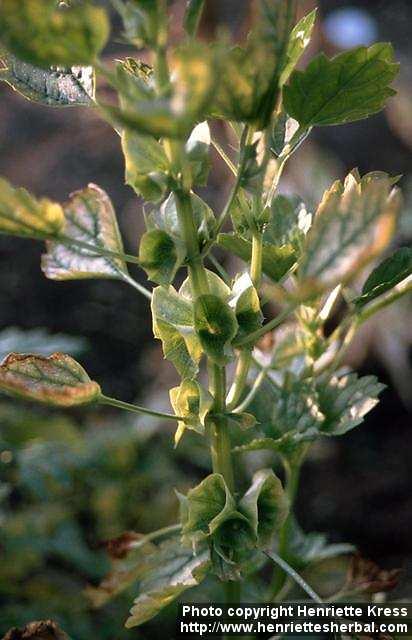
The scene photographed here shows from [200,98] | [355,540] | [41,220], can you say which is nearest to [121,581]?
[41,220]

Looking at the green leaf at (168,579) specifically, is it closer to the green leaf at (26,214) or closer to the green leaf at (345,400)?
the green leaf at (345,400)

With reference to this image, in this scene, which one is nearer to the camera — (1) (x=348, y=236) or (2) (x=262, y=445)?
(1) (x=348, y=236)

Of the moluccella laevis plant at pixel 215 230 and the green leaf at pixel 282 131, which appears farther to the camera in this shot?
the green leaf at pixel 282 131

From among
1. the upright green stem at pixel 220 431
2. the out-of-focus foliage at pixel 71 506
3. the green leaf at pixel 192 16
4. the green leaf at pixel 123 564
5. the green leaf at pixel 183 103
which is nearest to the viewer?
the green leaf at pixel 183 103

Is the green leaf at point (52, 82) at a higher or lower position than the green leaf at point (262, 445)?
higher

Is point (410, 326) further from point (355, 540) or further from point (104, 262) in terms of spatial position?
point (104, 262)

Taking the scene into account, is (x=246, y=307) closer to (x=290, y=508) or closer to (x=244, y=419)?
(x=244, y=419)

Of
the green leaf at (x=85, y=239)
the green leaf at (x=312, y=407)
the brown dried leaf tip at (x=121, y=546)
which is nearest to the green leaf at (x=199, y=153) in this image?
the green leaf at (x=85, y=239)

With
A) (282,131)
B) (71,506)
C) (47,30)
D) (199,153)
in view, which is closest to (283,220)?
(282,131)
